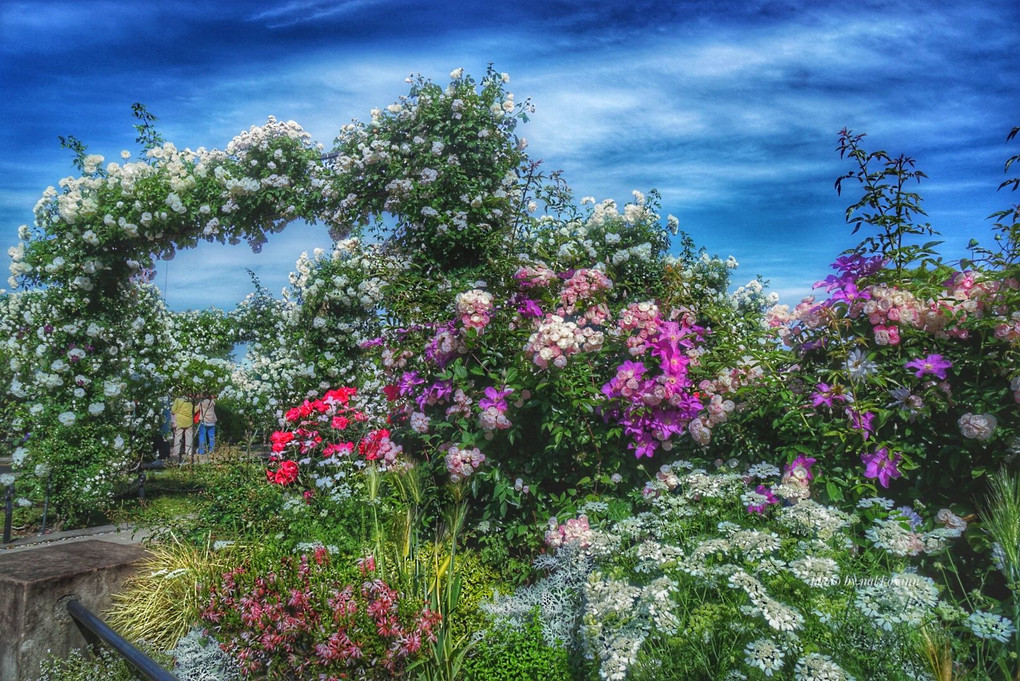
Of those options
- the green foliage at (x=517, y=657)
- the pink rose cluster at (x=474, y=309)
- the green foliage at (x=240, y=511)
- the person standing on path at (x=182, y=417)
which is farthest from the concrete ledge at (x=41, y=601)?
the person standing on path at (x=182, y=417)

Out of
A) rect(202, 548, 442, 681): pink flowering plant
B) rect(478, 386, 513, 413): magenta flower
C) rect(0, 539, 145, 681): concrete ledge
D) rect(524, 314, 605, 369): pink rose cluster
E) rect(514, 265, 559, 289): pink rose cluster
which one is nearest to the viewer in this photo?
rect(202, 548, 442, 681): pink flowering plant

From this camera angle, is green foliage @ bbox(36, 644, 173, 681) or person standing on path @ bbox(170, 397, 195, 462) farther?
person standing on path @ bbox(170, 397, 195, 462)

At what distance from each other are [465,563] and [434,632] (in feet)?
2.37

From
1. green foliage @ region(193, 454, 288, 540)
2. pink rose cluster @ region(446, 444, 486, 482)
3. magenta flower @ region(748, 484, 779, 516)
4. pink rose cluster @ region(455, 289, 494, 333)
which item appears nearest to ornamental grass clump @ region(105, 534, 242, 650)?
green foliage @ region(193, 454, 288, 540)

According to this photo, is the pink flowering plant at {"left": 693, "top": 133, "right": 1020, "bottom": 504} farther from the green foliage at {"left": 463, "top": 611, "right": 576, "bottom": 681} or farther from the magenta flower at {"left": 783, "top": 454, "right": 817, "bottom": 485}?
the green foliage at {"left": 463, "top": 611, "right": 576, "bottom": 681}

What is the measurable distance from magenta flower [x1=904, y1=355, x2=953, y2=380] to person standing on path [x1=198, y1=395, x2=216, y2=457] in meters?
11.9

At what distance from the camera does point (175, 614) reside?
3408mm

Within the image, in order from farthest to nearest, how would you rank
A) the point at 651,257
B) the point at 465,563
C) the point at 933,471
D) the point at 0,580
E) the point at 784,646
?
the point at 651,257
the point at 465,563
the point at 933,471
the point at 0,580
the point at 784,646

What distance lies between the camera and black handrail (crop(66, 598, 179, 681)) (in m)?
1.95

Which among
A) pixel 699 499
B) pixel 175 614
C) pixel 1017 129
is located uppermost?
pixel 1017 129

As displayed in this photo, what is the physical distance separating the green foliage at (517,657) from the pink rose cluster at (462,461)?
1054 millimetres

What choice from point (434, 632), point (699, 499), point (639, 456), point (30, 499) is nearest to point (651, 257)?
point (639, 456)

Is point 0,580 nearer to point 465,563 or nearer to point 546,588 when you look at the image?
point 465,563

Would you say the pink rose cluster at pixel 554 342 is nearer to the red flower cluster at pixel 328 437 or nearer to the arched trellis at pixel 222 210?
the red flower cluster at pixel 328 437
